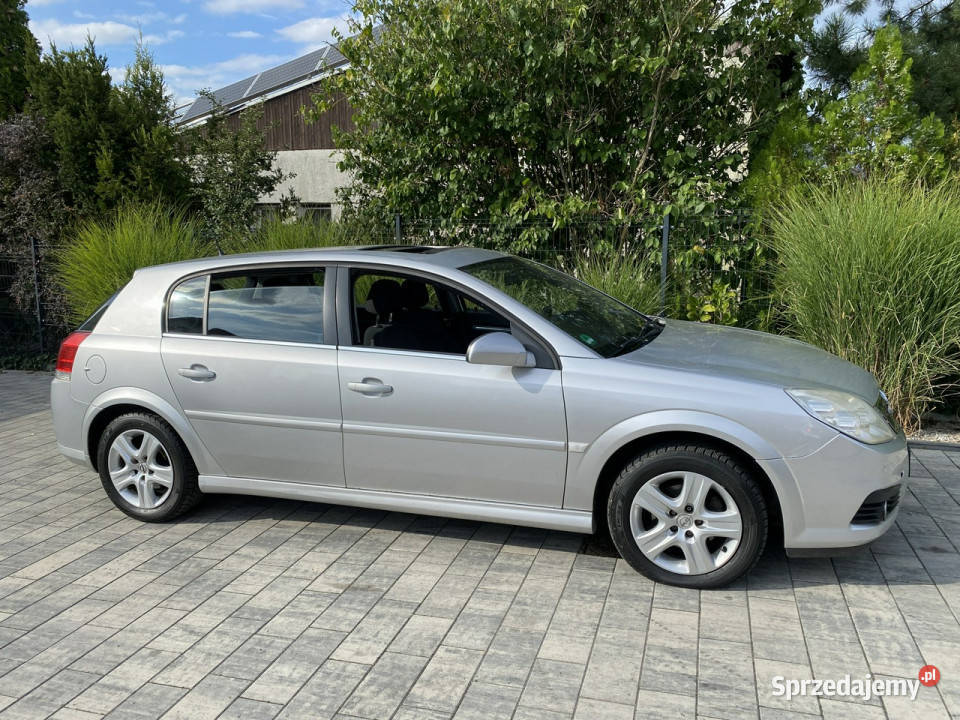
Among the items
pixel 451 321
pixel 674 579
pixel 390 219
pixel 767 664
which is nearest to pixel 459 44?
pixel 390 219

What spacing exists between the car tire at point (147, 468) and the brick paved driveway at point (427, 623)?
13cm

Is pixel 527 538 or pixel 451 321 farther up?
pixel 451 321

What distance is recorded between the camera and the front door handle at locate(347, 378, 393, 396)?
4.16 m

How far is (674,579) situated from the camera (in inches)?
150

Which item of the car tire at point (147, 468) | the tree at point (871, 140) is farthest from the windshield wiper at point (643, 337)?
the tree at point (871, 140)

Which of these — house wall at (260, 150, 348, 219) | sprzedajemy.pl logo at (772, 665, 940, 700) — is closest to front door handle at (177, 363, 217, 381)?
sprzedajemy.pl logo at (772, 665, 940, 700)

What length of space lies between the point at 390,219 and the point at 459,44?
2216 mm

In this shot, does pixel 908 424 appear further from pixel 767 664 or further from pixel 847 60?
pixel 847 60

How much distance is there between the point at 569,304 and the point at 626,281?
133 inches

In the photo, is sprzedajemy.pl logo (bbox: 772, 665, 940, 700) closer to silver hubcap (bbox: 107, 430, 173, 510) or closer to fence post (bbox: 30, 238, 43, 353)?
silver hubcap (bbox: 107, 430, 173, 510)

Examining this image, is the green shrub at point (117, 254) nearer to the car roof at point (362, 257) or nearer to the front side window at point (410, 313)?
the car roof at point (362, 257)

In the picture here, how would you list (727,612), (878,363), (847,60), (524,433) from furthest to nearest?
1. (847,60)
2. (878,363)
3. (524,433)
4. (727,612)

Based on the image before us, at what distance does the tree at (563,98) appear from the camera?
839 cm

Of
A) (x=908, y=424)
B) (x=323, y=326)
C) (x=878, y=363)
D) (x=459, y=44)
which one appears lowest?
(x=908, y=424)
